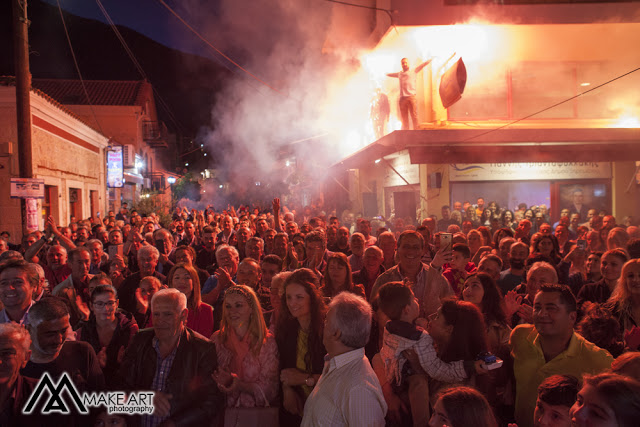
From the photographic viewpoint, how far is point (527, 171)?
14719 millimetres

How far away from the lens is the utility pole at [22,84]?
8.96m

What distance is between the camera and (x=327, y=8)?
20000mm

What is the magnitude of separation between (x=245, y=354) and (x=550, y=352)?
2.11 metres

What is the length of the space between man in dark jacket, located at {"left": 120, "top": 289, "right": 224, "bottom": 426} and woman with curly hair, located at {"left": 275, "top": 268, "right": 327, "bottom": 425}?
499 millimetres

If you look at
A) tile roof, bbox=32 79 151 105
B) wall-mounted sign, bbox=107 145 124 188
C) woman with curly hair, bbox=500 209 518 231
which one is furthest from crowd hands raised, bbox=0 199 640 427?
tile roof, bbox=32 79 151 105

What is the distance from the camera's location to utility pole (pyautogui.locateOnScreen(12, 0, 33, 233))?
8961 mm

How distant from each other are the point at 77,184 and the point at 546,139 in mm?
16536

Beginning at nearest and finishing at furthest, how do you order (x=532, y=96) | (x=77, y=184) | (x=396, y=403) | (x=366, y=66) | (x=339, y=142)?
(x=396, y=403), (x=532, y=96), (x=77, y=184), (x=366, y=66), (x=339, y=142)

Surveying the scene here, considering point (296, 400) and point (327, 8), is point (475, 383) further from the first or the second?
point (327, 8)

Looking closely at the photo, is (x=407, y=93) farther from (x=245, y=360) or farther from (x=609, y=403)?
(x=609, y=403)

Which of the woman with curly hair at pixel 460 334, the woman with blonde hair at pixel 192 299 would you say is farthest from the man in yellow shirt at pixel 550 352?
the woman with blonde hair at pixel 192 299

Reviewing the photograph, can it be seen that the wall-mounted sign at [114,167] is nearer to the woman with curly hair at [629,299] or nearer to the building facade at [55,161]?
the building facade at [55,161]

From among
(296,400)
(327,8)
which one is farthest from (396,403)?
(327,8)

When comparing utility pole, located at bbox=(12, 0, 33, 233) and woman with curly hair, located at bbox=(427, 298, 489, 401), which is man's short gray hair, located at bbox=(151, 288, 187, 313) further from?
utility pole, located at bbox=(12, 0, 33, 233)
